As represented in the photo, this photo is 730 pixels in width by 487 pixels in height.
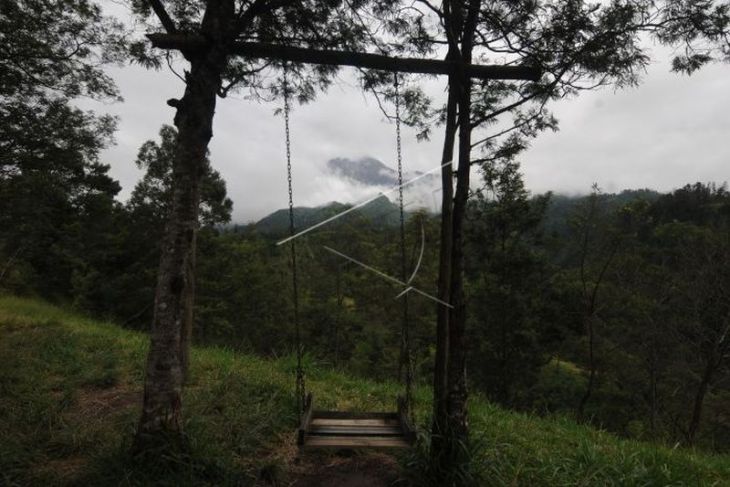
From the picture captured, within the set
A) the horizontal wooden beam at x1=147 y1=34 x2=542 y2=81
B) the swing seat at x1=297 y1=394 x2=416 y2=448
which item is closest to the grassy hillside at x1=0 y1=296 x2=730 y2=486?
the swing seat at x1=297 y1=394 x2=416 y2=448

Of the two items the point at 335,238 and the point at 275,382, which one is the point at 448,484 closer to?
the point at 275,382

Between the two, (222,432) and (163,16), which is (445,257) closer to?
(222,432)

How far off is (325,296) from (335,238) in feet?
14.0

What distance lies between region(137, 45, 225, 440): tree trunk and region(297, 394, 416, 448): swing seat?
1.20 m

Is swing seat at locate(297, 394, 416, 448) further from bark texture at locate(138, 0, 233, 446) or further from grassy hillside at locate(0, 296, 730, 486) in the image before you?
bark texture at locate(138, 0, 233, 446)

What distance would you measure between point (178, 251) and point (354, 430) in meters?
2.41

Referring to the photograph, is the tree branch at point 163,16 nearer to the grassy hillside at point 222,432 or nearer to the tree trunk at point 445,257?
the tree trunk at point 445,257

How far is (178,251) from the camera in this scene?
427cm

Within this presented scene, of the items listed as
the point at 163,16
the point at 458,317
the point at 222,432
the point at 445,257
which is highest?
the point at 163,16

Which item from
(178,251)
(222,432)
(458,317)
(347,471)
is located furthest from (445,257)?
(222,432)

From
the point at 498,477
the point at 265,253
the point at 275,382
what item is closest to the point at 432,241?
the point at 275,382

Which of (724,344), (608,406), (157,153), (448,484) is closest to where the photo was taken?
(448,484)

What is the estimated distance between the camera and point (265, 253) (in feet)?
122

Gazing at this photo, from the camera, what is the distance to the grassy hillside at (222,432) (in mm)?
4066
